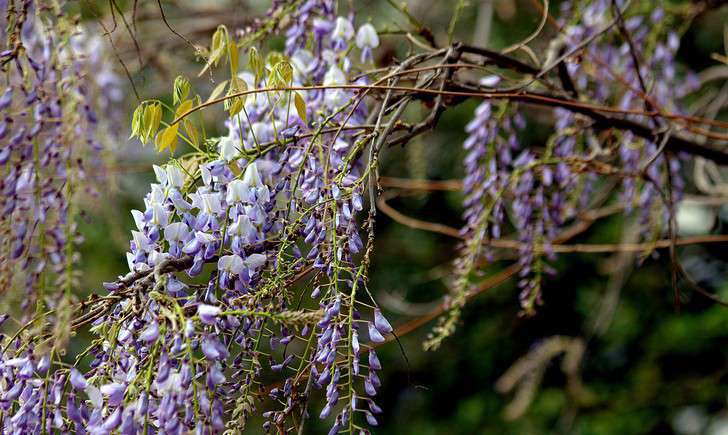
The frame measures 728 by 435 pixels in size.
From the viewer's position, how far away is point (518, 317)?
2436 millimetres

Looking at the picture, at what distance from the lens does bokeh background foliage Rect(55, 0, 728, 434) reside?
2654 mm

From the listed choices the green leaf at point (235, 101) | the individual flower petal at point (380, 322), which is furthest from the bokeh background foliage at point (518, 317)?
the individual flower petal at point (380, 322)

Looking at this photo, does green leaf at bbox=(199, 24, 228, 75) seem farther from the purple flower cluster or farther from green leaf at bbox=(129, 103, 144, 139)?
the purple flower cluster

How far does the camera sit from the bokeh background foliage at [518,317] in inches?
104

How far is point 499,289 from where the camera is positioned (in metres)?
3.07

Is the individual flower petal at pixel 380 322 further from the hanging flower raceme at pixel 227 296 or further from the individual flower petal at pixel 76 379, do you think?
the individual flower petal at pixel 76 379

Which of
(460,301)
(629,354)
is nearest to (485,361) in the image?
(629,354)

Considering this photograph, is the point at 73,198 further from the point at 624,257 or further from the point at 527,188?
the point at 624,257

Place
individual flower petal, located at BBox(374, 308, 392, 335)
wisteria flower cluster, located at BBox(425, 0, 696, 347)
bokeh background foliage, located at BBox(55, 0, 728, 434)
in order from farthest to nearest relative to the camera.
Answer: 1. bokeh background foliage, located at BBox(55, 0, 728, 434)
2. wisteria flower cluster, located at BBox(425, 0, 696, 347)
3. individual flower petal, located at BBox(374, 308, 392, 335)

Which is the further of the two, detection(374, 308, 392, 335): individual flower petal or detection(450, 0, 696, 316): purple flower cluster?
detection(450, 0, 696, 316): purple flower cluster

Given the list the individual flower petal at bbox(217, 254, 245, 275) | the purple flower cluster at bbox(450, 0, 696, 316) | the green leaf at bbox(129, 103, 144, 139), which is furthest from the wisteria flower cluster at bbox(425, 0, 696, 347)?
the green leaf at bbox(129, 103, 144, 139)

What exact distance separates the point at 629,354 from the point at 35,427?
101 inches

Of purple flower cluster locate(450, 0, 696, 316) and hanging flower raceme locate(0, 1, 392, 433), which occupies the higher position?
purple flower cluster locate(450, 0, 696, 316)

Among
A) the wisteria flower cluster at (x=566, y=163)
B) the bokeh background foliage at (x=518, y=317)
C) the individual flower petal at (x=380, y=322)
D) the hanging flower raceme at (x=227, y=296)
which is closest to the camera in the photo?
the hanging flower raceme at (x=227, y=296)
